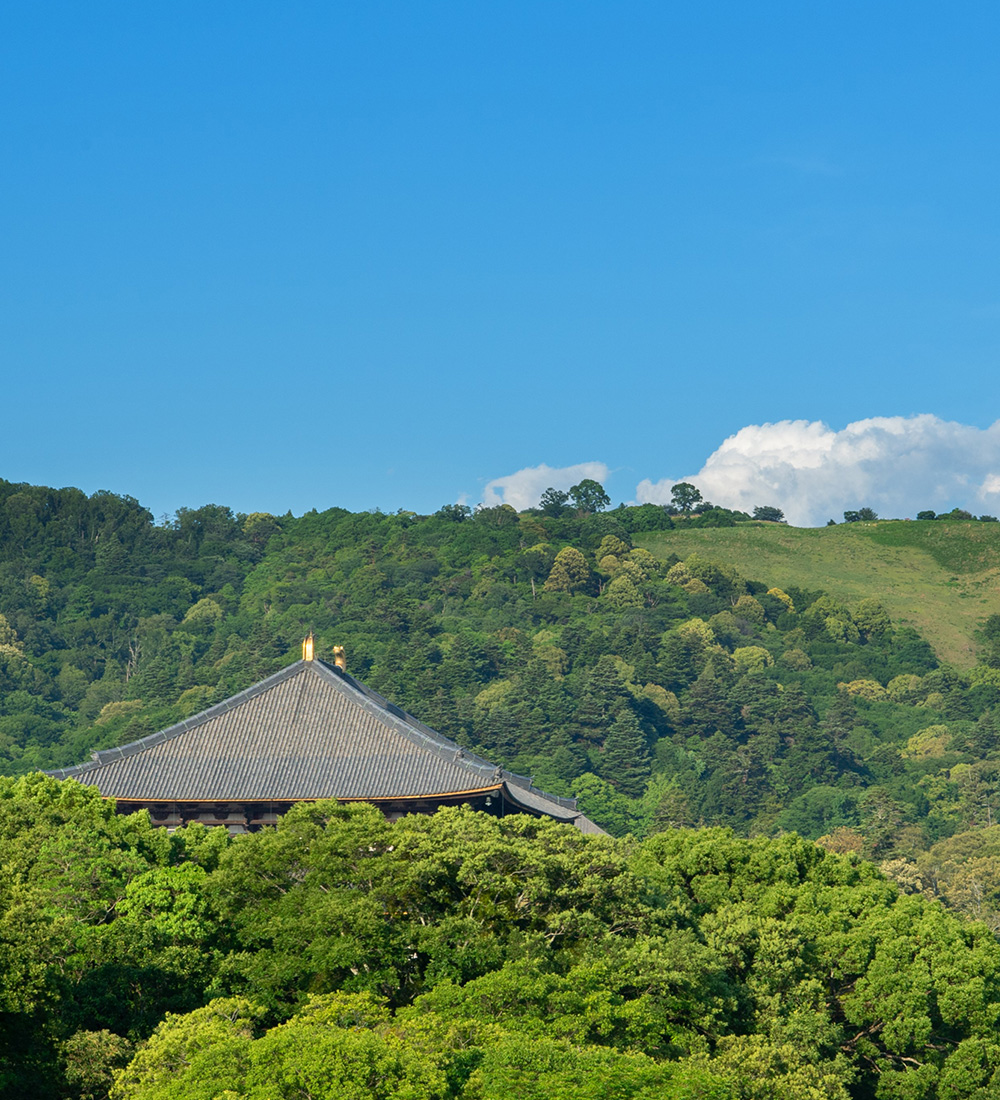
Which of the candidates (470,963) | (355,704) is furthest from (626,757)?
(470,963)

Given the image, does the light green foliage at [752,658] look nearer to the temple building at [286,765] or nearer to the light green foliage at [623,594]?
the light green foliage at [623,594]

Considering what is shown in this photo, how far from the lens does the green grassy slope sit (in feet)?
583

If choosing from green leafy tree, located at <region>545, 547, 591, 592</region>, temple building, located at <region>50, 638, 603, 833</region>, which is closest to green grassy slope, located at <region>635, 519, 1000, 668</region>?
green leafy tree, located at <region>545, 547, 591, 592</region>

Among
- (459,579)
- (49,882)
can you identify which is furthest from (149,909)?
(459,579)

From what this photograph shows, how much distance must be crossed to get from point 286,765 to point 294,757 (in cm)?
41

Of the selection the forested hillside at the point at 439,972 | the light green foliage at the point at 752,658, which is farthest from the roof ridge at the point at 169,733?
the light green foliage at the point at 752,658

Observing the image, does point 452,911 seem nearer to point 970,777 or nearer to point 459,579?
point 970,777

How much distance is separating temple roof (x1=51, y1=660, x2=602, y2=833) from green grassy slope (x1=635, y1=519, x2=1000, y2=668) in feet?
438

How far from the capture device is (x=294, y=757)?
1718 inches

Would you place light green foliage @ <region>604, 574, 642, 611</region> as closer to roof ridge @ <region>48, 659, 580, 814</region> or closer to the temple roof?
roof ridge @ <region>48, 659, 580, 814</region>

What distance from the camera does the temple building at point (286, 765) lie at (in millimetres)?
41875

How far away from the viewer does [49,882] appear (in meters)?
30.5

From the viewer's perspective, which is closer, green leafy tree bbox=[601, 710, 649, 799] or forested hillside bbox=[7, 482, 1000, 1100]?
forested hillside bbox=[7, 482, 1000, 1100]

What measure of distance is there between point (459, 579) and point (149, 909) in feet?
467
